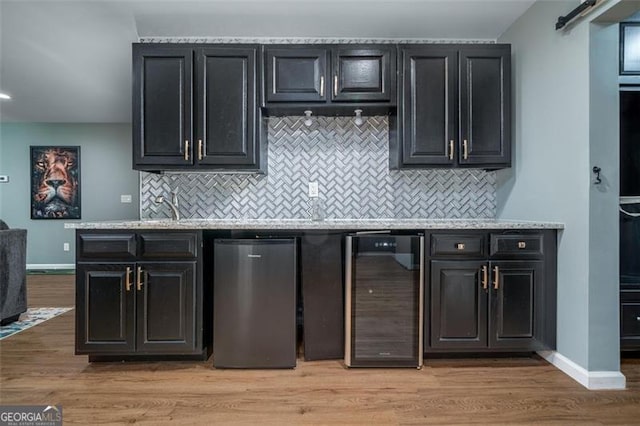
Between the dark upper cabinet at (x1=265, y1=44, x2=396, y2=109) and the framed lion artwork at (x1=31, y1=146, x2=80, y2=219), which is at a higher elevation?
the dark upper cabinet at (x1=265, y1=44, x2=396, y2=109)

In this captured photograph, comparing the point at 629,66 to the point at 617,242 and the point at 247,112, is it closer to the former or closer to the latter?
the point at 617,242

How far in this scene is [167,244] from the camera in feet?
6.88

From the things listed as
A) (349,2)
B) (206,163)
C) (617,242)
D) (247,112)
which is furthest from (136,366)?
(617,242)

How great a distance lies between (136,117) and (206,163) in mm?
618

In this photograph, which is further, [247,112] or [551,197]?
[247,112]

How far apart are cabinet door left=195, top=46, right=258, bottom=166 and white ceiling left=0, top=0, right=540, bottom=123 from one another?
341mm

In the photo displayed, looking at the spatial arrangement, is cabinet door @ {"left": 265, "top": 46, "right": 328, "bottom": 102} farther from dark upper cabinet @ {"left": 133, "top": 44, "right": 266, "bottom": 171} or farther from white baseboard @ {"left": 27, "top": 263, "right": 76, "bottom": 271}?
white baseboard @ {"left": 27, "top": 263, "right": 76, "bottom": 271}

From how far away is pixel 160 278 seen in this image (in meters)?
2.09

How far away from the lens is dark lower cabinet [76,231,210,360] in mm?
2082

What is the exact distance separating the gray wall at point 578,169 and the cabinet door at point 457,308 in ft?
1.70

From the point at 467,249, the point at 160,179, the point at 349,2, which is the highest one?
the point at 349,2

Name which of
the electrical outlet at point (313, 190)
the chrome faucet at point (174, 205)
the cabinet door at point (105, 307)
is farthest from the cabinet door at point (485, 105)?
the cabinet door at point (105, 307)

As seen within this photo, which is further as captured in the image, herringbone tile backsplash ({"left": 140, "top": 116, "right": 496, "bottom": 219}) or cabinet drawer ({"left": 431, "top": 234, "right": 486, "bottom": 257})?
herringbone tile backsplash ({"left": 140, "top": 116, "right": 496, "bottom": 219})

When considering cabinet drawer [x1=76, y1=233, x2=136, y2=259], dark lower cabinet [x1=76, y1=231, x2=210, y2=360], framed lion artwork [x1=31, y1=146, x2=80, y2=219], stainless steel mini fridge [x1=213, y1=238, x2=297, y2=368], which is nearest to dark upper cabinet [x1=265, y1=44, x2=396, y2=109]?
stainless steel mini fridge [x1=213, y1=238, x2=297, y2=368]
